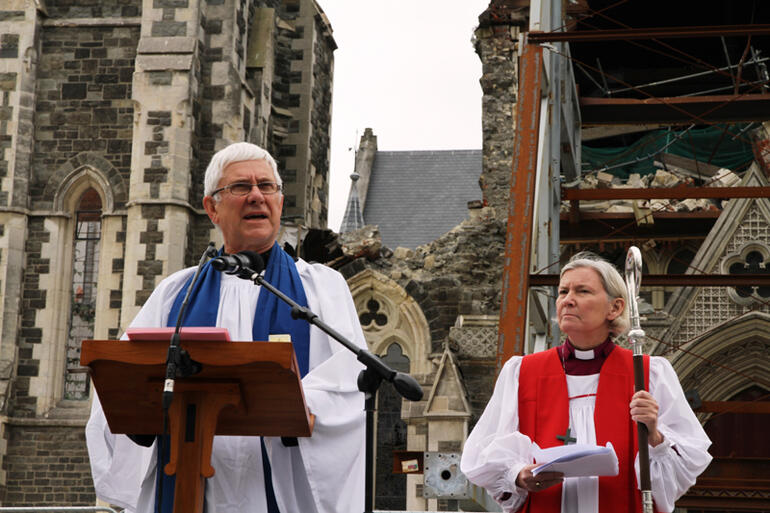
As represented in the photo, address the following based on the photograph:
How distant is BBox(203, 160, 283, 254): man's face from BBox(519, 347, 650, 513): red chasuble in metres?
1.02

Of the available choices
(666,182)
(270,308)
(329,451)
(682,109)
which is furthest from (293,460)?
(666,182)

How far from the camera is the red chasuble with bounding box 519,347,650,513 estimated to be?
3.84 meters

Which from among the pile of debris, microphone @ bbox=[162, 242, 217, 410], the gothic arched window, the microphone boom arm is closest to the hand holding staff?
the microphone boom arm

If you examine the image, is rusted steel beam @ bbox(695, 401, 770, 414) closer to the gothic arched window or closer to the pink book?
the pink book

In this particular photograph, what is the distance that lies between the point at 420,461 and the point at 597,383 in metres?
12.3

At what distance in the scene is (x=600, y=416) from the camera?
394 centimetres

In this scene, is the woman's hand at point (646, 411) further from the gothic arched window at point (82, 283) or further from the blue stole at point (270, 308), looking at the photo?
the gothic arched window at point (82, 283)

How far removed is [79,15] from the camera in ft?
62.1

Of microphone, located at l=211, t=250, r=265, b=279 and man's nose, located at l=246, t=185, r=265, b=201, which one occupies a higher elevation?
man's nose, located at l=246, t=185, r=265, b=201

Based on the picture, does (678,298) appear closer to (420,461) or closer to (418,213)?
(420,461)

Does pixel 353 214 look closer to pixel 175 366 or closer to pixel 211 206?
pixel 211 206

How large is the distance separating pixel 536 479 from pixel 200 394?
3.67 feet

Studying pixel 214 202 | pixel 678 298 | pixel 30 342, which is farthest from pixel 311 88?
pixel 214 202

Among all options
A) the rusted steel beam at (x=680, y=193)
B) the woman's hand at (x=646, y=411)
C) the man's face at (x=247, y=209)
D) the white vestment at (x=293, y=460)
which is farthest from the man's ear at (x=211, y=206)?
the rusted steel beam at (x=680, y=193)
